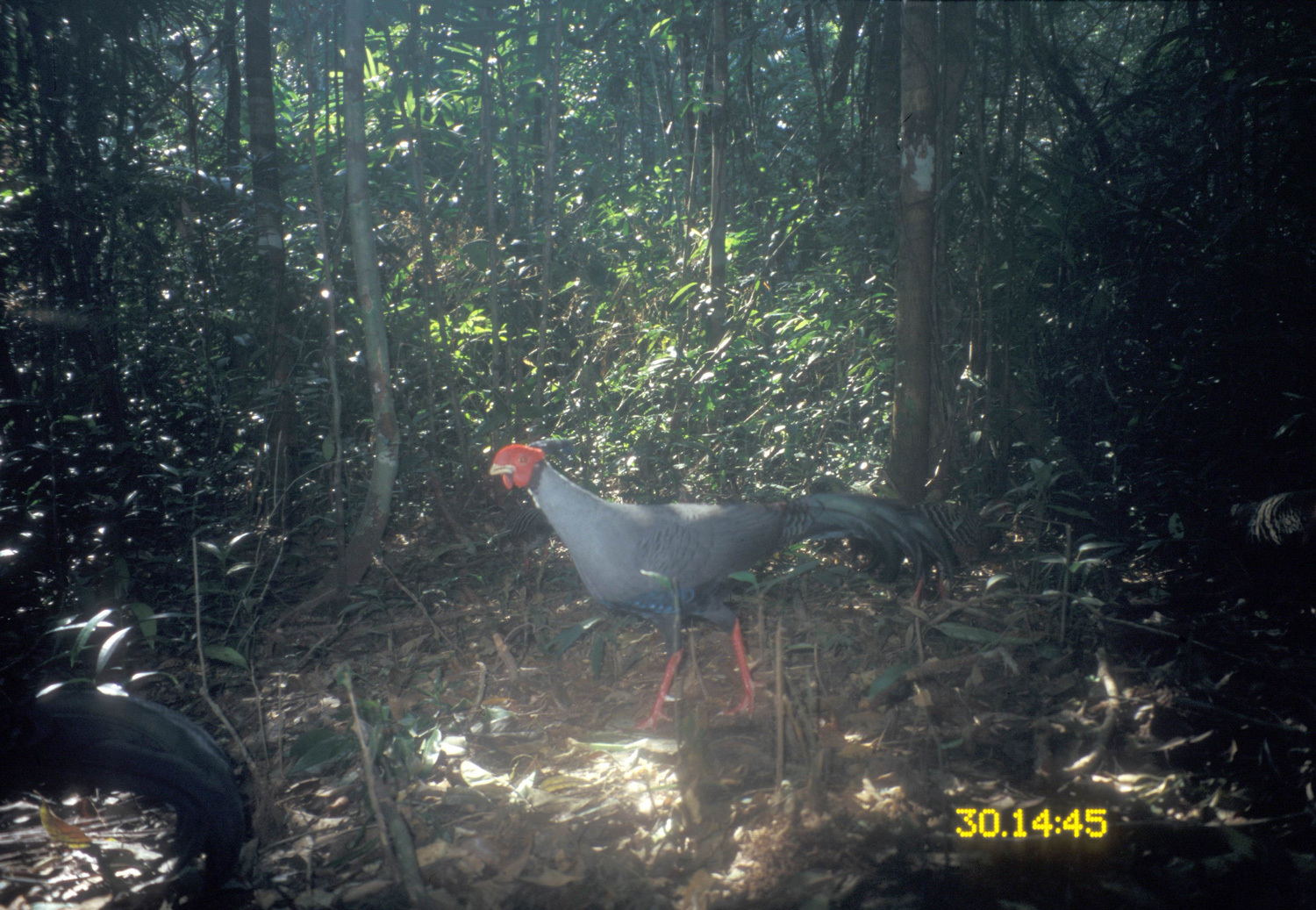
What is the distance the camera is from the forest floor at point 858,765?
81.7 inches

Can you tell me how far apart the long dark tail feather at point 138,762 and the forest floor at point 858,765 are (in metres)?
0.24

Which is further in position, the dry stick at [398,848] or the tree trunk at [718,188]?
the tree trunk at [718,188]

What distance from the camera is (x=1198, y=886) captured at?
1.88 m

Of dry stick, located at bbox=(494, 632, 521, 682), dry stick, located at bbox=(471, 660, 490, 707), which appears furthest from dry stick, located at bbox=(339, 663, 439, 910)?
dry stick, located at bbox=(494, 632, 521, 682)

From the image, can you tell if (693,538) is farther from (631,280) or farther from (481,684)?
(631,280)

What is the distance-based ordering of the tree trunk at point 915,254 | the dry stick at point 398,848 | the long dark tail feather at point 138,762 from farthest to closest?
1. the tree trunk at point 915,254
2. the long dark tail feather at point 138,762
3. the dry stick at point 398,848

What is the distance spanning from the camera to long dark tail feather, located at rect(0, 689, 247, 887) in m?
2.38

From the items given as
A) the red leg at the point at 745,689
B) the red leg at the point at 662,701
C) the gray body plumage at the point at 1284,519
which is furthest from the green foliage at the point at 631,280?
the red leg at the point at 662,701

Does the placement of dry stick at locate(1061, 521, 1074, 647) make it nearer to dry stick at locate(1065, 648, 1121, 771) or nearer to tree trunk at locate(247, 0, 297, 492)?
dry stick at locate(1065, 648, 1121, 771)

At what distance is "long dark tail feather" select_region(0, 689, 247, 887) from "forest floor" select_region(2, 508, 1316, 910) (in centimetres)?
24

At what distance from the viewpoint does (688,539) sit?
3.53 metres

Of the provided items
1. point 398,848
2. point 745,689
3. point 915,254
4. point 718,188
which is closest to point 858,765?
point 745,689
